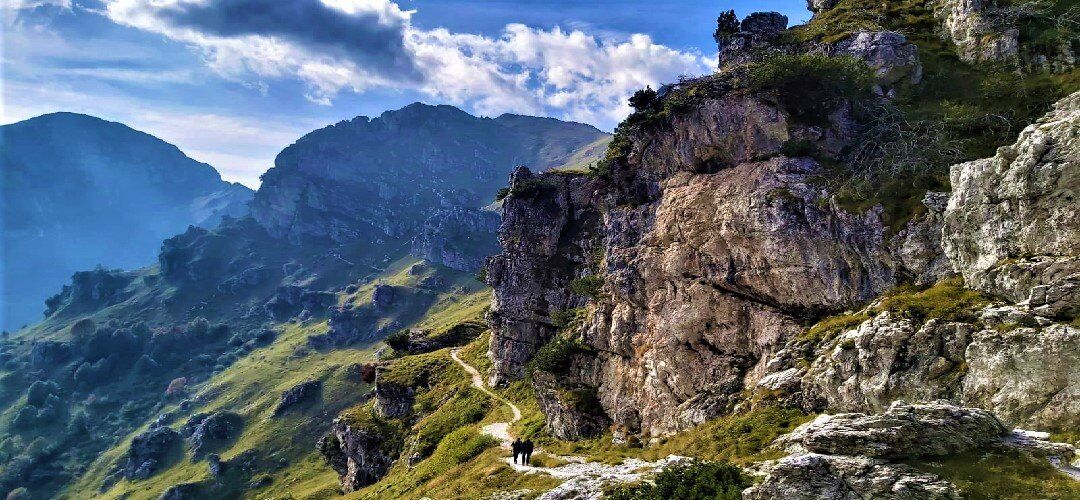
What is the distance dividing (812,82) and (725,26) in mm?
35294

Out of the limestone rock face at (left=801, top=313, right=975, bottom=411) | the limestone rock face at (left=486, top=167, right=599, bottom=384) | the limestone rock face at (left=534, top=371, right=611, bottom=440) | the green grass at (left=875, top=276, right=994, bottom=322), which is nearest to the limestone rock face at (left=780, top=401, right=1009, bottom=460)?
the limestone rock face at (left=801, top=313, right=975, bottom=411)

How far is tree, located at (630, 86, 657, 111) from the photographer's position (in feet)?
Result: 220

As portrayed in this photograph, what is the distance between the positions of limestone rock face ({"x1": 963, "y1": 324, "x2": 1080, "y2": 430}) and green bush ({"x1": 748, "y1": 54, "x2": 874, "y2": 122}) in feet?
108

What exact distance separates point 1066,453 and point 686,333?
3104 centimetres

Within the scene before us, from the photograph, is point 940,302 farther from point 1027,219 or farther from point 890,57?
point 890,57

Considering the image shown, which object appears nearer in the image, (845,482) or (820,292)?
(845,482)

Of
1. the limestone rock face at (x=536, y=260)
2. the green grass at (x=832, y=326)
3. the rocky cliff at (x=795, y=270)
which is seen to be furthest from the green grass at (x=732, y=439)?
the limestone rock face at (x=536, y=260)

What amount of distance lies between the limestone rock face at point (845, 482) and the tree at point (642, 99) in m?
52.6

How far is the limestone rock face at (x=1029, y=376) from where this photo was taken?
77.9 ft

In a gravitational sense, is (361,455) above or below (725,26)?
below

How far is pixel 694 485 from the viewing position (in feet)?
81.8

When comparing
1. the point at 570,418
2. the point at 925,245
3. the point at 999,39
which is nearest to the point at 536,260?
the point at 570,418

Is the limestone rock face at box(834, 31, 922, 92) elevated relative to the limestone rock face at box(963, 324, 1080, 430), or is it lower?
elevated

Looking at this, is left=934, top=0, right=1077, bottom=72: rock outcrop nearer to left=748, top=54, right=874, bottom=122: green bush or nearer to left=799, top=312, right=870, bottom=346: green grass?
left=748, top=54, right=874, bottom=122: green bush
